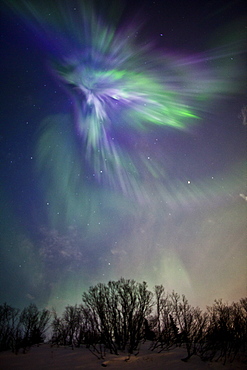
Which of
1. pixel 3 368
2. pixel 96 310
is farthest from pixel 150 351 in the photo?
pixel 3 368

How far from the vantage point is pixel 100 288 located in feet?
82.2

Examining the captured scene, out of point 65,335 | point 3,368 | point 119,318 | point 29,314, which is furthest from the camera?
point 29,314

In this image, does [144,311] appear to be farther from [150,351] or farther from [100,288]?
[100,288]

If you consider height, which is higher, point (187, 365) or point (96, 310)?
point (96, 310)

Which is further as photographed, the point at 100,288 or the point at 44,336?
the point at 44,336

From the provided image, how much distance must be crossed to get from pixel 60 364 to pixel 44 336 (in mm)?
33078

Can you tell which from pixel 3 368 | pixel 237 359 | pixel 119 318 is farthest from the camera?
pixel 119 318

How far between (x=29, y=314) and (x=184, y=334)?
1437 inches

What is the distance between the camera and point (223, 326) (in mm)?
21969

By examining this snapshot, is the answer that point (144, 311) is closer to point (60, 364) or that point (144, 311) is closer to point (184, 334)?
point (184, 334)

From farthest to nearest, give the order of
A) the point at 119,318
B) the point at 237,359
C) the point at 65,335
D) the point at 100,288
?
1. the point at 65,335
2. the point at 100,288
3. the point at 119,318
4. the point at 237,359

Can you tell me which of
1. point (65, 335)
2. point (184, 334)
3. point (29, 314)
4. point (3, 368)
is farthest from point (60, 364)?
point (29, 314)

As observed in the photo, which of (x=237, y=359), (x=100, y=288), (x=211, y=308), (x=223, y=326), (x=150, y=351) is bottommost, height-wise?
(x=237, y=359)

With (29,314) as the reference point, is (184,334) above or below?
below
